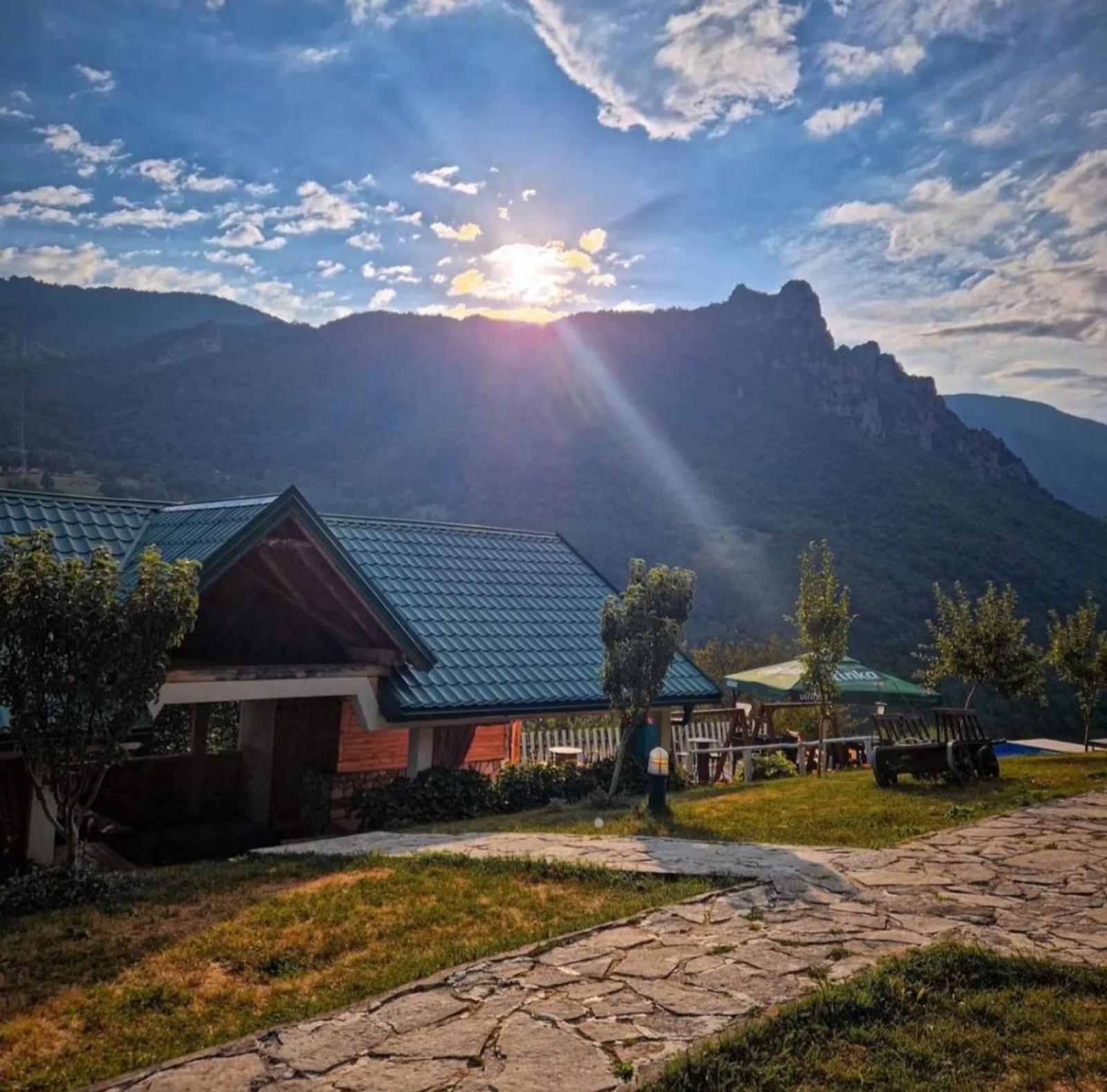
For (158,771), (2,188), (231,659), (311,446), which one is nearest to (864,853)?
(231,659)

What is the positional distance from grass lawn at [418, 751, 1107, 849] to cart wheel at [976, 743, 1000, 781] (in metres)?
0.28

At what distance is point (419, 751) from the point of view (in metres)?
12.8

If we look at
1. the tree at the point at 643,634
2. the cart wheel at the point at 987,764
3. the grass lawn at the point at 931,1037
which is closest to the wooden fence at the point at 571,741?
the tree at the point at 643,634

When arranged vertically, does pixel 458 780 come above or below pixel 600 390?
below

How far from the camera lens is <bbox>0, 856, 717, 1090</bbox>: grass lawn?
4578mm

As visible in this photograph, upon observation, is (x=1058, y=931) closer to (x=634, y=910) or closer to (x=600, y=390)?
(x=634, y=910)

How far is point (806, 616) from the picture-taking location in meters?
15.8

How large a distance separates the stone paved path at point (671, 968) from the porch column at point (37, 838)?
17.8ft

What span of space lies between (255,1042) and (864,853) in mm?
5629

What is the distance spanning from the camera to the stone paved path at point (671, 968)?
4.06 meters

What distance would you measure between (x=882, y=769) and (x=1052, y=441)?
12575 centimetres

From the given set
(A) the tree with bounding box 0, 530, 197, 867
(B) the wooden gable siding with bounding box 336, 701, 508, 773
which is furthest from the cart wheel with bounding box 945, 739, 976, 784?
(A) the tree with bounding box 0, 530, 197, 867

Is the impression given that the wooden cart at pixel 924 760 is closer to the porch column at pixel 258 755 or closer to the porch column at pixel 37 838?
the porch column at pixel 258 755

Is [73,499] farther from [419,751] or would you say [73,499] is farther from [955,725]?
[955,725]
